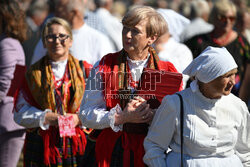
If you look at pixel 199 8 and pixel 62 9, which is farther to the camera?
pixel 199 8

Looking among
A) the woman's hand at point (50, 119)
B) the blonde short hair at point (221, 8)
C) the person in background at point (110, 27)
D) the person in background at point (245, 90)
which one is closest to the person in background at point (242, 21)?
the person in background at point (110, 27)

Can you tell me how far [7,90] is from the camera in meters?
5.49

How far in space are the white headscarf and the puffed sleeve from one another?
15.8 inches

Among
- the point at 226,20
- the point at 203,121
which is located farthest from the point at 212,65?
the point at 226,20

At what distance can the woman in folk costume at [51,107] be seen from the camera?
482cm

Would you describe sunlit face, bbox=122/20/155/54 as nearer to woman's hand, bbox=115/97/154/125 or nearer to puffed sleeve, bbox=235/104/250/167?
woman's hand, bbox=115/97/154/125

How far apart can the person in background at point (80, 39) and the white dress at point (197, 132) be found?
2.51 metres

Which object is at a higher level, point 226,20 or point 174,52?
point 226,20

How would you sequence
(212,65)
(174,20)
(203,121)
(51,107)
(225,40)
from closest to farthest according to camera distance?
(212,65) < (203,121) < (51,107) < (174,20) < (225,40)

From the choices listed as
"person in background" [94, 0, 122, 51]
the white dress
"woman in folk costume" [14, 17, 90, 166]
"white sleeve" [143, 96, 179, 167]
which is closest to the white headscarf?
the white dress

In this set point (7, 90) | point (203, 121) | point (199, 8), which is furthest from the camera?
point (199, 8)

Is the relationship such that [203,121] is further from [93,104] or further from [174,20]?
[174,20]

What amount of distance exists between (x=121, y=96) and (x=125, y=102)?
56 mm

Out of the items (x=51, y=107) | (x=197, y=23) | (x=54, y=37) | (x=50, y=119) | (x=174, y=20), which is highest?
(x=197, y=23)
